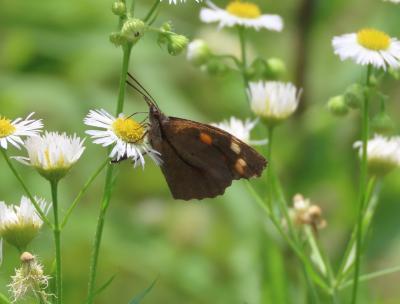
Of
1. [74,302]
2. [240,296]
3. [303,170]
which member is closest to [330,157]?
[303,170]

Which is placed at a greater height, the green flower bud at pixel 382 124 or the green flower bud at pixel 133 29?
the green flower bud at pixel 133 29

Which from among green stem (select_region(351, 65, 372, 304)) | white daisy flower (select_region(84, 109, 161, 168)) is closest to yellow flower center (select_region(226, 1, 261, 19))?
green stem (select_region(351, 65, 372, 304))

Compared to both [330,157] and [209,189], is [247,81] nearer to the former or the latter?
[209,189]

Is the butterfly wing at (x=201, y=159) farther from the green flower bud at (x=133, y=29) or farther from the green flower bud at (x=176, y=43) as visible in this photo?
the green flower bud at (x=133, y=29)

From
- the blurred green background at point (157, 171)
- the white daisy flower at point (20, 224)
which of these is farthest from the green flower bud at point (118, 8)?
the blurred green background at point (157, 171)

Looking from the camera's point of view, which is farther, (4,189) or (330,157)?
(330,157)

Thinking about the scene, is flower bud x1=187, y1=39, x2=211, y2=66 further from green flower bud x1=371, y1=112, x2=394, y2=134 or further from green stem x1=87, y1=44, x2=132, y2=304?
green stem x1=87, y1=44, x2=132, y2=304

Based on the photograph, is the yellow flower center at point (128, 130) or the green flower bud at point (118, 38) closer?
the green flower bud at point (118, 38)
